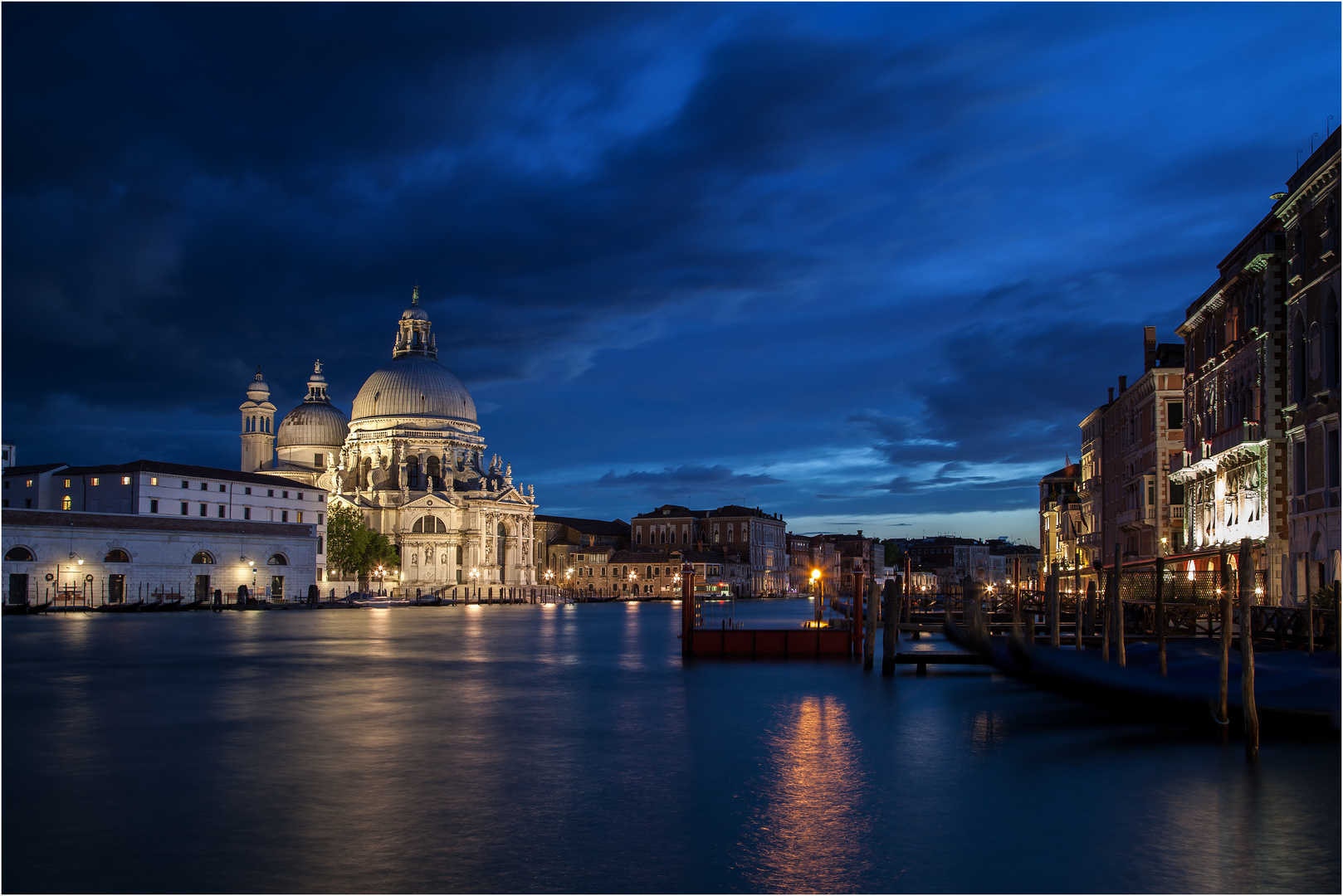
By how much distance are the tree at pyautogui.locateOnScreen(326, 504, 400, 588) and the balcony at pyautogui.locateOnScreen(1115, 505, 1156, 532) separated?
57.2 meters

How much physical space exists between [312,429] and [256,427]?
4726 mm

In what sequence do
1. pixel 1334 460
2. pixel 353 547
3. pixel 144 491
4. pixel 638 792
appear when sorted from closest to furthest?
pixel 638 792 → pixel 1334 460 → pixel 144 491 → pixel 353 547

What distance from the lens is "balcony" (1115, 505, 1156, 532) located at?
1486 inches

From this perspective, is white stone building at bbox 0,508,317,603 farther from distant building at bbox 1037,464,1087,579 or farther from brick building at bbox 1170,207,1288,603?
brick building at bbox 1170,207,1288,603

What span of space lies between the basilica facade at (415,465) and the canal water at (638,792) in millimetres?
74912

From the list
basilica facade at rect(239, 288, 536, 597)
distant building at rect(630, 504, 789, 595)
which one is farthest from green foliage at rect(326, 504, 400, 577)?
distant building at rect(630, 504, 789, 595)

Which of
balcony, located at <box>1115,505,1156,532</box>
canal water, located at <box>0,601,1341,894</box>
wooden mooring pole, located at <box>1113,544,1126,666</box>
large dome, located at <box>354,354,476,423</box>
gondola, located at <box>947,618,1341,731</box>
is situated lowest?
canal water, located at <box>0,601,1341,894</box>

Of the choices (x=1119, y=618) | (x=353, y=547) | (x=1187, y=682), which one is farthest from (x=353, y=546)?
(x=1187, y=682)

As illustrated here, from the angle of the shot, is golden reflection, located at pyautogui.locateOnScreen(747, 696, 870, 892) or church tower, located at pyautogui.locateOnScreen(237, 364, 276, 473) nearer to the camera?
golden reflection, located at pyautogui.locateOnScreen(747, 696, 870, 892)

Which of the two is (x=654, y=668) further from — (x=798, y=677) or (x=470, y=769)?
(x=470, y=769)

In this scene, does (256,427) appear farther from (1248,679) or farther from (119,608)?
(1248,679)

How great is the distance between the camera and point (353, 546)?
85188 mm

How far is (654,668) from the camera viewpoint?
89.6 ft

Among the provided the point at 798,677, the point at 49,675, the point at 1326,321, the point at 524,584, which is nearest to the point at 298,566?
the point at 524,584
